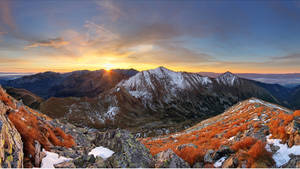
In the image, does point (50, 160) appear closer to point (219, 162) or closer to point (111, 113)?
point (219, 162)

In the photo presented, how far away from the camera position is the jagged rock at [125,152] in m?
8.98

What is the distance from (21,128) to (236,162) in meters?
15.1

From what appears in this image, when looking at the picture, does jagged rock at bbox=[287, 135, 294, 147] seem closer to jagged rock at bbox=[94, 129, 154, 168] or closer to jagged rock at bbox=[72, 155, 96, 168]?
jagged rock at bbox=[94, 129, 154, 168]

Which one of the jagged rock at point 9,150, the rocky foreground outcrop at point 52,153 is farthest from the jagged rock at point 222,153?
the jagged rock at point 9,150

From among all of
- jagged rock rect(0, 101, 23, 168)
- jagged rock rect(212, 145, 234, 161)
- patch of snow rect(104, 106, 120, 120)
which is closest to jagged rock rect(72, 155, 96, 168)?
jagged rock rect(0, 101, 23, 168)

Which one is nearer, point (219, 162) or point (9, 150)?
point (9, 150)

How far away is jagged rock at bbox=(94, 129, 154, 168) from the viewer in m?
8.98

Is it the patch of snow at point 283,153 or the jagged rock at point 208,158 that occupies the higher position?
the patch of snow at point 283,153

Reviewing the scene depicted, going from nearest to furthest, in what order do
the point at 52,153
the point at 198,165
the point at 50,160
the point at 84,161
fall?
the point at 84,161, the point at 50,160, the point at 198,165, the point at 52,153

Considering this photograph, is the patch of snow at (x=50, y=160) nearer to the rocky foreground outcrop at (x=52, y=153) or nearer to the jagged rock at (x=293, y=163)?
the rocky foreground outcrop at (x=52, y=153)

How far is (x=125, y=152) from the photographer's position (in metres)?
9.67

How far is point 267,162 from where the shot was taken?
7.75 metres

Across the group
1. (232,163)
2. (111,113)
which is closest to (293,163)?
(232,163)

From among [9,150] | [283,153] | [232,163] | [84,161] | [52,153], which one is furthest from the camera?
[52,153]
